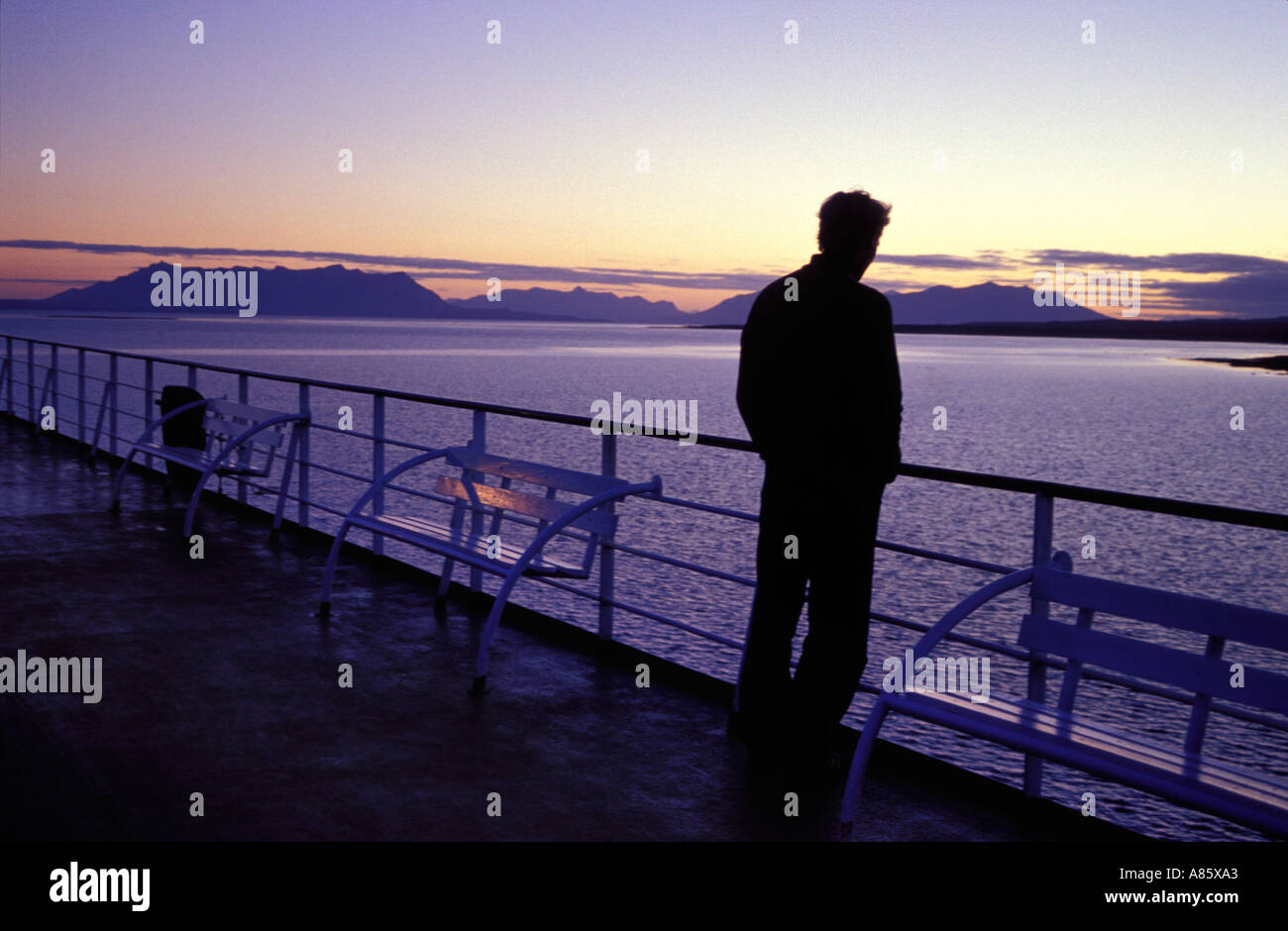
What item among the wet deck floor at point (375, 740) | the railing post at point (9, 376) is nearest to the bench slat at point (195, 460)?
the wet deck floor at point (375, 740)

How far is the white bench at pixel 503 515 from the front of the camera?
4.39 m

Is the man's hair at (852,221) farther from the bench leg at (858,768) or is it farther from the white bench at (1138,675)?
the bench leg at (858,768)

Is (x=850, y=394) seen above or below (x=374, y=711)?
above

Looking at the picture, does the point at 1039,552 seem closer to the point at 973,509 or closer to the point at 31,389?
the point at 31,389

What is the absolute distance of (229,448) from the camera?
A: 7.37 metres

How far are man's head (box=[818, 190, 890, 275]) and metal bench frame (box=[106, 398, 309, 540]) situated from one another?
4681mm

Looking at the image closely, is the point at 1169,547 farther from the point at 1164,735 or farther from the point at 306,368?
the point at 306,368

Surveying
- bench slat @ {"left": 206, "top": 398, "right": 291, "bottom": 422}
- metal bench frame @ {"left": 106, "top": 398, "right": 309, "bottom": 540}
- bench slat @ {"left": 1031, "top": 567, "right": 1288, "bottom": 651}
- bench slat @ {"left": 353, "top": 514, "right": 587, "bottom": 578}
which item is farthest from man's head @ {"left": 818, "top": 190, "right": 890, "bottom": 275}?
bench slat @ {"left": 206, "top": 398, "right": 291, "bottom": 422}

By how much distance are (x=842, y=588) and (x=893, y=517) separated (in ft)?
89.9

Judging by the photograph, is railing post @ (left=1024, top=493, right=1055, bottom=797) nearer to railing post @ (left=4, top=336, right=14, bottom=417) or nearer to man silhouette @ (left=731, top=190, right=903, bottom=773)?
man silhouette @ (left=731, top=190, right=903, bottom=773)

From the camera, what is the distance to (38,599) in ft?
17.7

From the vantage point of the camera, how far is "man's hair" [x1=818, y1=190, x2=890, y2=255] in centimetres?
320

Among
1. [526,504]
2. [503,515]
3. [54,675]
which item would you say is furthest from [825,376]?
[54,675]
